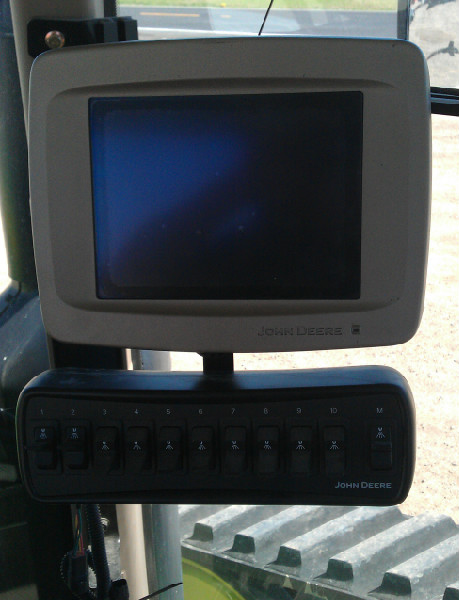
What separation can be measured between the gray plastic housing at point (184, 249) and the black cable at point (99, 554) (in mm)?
387

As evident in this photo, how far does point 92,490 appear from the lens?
3.64ft

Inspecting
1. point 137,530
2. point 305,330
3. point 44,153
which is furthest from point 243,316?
point 137,530

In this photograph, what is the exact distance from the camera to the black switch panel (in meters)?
1.06

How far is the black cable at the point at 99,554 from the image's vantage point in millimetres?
1294

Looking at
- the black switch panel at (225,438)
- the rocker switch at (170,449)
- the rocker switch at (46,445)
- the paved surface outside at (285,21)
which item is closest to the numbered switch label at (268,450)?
the black switch panel at (225,438)

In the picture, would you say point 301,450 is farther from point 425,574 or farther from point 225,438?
point 425,574

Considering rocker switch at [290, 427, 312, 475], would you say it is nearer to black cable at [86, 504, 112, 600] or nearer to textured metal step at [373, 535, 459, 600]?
black cable at [86, 504, 112, 600]

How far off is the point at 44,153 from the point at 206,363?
14.3 inches

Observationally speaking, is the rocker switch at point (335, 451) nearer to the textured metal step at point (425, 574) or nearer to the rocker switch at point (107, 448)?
the rocker switch at point (107, 448)

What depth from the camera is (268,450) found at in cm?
105

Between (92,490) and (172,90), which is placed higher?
(172,90)

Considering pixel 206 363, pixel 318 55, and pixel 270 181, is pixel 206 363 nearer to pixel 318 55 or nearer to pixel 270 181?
pixel 270 181

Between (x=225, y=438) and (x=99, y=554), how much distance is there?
Result: 0.40 m

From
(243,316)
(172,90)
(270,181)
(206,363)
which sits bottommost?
(206,363)
